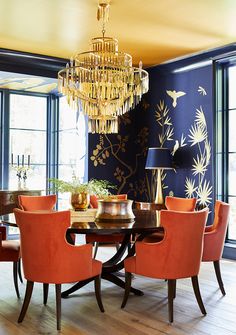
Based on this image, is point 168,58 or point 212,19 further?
point 168,58

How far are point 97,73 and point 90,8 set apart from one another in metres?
0.75

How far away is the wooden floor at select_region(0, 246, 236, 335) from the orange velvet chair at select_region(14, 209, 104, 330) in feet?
0.63

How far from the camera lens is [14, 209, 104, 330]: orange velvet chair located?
352 centimetres

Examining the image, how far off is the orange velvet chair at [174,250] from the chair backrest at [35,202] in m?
1.82

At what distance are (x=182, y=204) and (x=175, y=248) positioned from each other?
1.77 m

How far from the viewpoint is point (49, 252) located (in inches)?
139

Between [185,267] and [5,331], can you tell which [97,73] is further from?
[5,331]

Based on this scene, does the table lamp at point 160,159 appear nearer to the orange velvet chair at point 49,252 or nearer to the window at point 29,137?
the window at point 29,137

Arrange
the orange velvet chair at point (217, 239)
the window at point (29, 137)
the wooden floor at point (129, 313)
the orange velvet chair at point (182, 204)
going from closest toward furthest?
1. the wooden floor at point (129, 313)
2. the orange velvet chair at point (217, 239)
3. the orange velvet chair at point (182, 204)
4. the window at point (29, 137)

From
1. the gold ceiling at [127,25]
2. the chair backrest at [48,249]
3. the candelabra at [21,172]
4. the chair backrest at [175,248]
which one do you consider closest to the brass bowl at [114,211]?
the chair backrest at [175,248]

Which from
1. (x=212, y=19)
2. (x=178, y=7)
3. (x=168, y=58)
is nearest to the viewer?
(x=178, y=7)

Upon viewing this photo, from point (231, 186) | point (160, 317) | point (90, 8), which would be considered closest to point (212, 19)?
point (90, 8)

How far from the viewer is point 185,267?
12.3ft

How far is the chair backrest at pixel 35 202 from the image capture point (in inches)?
205
